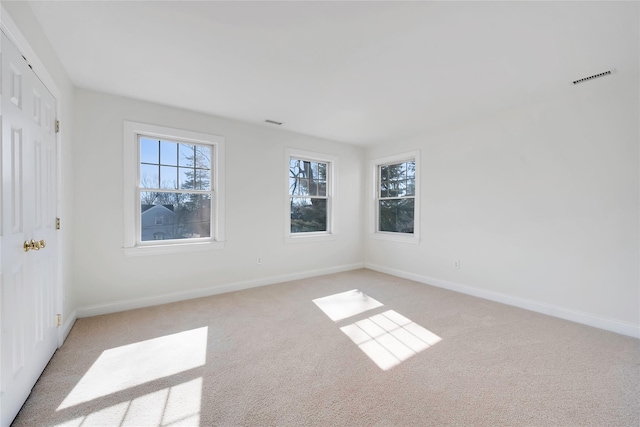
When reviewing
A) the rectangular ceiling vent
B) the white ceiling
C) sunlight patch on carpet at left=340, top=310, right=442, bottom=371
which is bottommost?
sunlight patch on carpet at left=340, top=310, right=442, bottom=371

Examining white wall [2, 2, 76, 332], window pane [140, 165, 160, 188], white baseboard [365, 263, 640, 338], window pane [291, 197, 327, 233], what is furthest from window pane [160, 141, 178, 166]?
white baseboard [365, 263, 640, 338]

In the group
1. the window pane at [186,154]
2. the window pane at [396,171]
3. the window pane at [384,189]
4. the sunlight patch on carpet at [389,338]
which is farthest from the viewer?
the window pane at [384,189]

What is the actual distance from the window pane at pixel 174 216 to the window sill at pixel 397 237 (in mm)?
3025

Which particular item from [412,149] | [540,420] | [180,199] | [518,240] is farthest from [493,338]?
[180,199]

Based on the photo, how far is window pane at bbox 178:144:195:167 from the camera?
3698 millimetres

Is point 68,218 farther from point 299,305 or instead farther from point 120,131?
point 299,305

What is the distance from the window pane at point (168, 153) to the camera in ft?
11.7

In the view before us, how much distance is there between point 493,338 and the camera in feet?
8.57

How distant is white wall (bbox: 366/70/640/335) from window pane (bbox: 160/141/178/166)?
12.2ft

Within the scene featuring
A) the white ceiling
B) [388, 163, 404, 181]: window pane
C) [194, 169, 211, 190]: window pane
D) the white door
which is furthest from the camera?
[388, 163, 404, 181]: window pane

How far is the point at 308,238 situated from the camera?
190 inches

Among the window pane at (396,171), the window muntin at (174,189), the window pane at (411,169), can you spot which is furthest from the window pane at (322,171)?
the window muntin at (174,189)

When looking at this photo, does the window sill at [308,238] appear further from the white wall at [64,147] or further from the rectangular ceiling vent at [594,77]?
the rectangular ceiling vent at [594,77]

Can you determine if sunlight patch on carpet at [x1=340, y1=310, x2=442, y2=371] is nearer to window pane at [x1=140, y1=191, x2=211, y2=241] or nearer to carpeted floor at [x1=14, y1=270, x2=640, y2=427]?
carpeted floor at [x1=14, y1=270, x2=640, y2=427]
